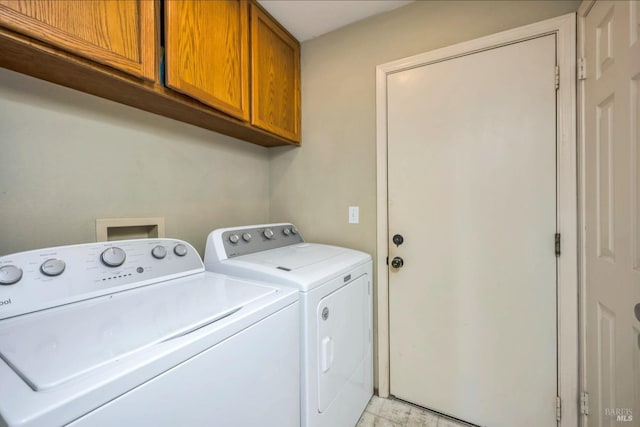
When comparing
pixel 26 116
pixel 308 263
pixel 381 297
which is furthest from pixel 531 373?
pixel 26 116

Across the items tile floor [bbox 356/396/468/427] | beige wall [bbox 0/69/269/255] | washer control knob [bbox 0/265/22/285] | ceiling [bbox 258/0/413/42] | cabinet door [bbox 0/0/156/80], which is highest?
ceiling [bbox 258/0/413/42]

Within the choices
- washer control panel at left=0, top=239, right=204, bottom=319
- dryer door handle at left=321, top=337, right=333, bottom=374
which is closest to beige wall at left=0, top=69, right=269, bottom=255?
washer control panel at left=0, top=239, right=204, bottom=319

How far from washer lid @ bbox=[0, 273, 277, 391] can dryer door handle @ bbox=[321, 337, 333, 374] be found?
37cm

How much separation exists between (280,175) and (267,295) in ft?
4.26

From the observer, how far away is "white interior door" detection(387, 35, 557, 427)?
1.31 metres

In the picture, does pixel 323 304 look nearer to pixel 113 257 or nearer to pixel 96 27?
pixel 113 257

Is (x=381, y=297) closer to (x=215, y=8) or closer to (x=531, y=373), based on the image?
(x=531, y=373)

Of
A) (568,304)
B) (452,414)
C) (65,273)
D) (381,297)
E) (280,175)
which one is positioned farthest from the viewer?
(280,175)

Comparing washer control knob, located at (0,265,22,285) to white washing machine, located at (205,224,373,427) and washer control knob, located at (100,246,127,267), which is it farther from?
white washing machine, located at (205,224,373,427)

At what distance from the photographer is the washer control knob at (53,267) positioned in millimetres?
849

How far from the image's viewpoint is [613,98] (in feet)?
3.18

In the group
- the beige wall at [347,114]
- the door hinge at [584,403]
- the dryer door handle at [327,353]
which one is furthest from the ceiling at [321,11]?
the door hinge at [584,403]

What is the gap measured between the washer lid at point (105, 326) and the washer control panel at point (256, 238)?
1.26 feet

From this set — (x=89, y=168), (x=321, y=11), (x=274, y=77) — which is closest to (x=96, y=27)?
(x=89, y=168)
